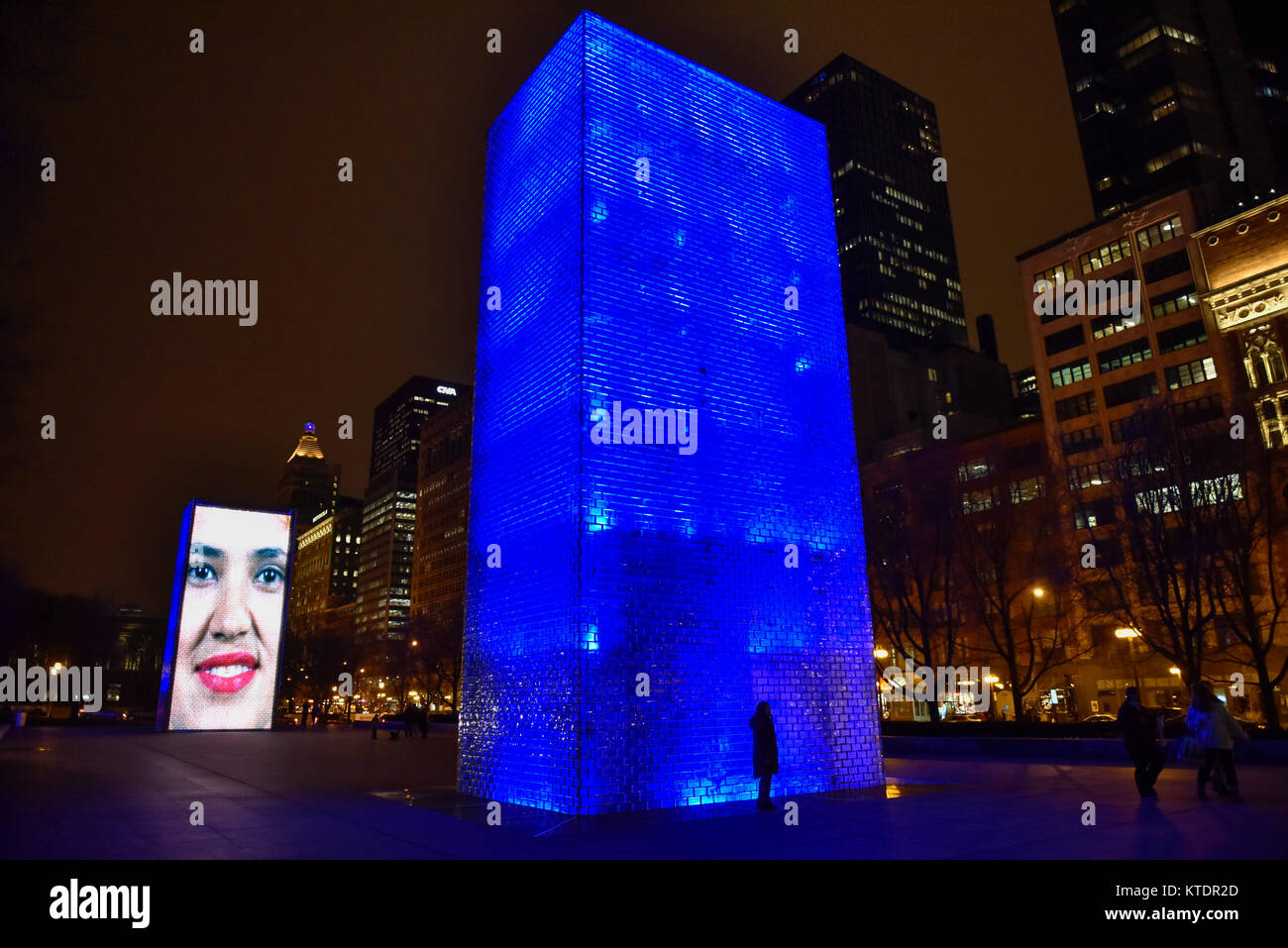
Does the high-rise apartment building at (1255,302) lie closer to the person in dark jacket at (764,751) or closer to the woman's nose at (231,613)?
the person in dark jacket at (764,751)

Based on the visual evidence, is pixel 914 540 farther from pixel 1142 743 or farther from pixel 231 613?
pixel 231 613

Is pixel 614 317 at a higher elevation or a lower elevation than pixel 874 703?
higher

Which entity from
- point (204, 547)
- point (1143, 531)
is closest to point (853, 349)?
point (1143, 531)

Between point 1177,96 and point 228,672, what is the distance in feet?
330

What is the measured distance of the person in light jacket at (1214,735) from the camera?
12750 mm

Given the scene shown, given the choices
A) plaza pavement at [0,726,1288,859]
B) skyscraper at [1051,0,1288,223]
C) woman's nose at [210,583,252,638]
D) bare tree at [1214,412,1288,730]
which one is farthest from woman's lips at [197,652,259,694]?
skyscraper at [1051,0,1288,223]

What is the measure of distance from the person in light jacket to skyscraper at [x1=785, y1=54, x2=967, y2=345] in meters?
146

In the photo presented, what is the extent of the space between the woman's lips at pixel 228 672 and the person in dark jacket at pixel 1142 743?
45.1 metres

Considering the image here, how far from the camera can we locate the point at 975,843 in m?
8.95

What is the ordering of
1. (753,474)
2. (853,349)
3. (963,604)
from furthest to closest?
(853,349)
(963,604)
(753,474)

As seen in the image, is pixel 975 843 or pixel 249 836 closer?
pixel 975 843

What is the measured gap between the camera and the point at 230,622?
45531 mm

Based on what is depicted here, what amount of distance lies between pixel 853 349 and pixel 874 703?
81043 millimetres
